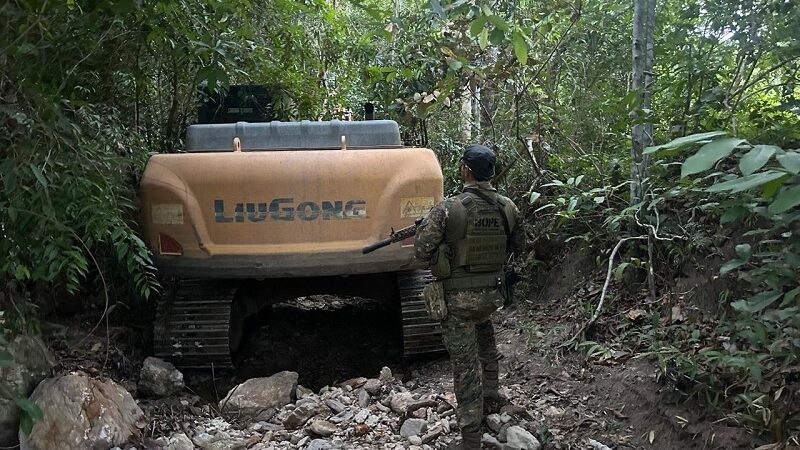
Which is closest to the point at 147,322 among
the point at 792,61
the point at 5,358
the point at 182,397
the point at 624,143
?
the point at 182,397

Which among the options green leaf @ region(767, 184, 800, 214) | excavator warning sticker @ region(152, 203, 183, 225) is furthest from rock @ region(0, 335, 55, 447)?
green leaf @ region(767, 184, 800, 214)

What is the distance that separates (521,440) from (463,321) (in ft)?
2.35

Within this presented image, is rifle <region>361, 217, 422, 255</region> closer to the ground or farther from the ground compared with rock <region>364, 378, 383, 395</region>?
farther from the ground

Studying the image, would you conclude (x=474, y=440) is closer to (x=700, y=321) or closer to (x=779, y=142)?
(x=700, y=321)

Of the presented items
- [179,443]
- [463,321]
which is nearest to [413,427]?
[463,321]

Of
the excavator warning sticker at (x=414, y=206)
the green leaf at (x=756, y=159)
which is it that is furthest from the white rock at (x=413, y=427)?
the green leaf at (x=756, y=159)

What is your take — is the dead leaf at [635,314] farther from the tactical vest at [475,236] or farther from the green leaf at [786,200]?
the green leaf at [786,200]

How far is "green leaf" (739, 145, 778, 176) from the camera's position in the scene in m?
1.51

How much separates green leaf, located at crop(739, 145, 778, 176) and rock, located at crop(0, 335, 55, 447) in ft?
11.2

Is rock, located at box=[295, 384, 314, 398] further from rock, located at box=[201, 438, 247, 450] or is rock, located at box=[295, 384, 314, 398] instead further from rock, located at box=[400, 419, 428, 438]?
rock, located at box=[400, 419, 428, 438]

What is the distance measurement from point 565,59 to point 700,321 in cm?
388

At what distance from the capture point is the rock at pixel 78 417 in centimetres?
348

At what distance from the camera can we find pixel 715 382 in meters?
3.54

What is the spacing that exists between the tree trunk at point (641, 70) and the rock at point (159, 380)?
350 centimetres
